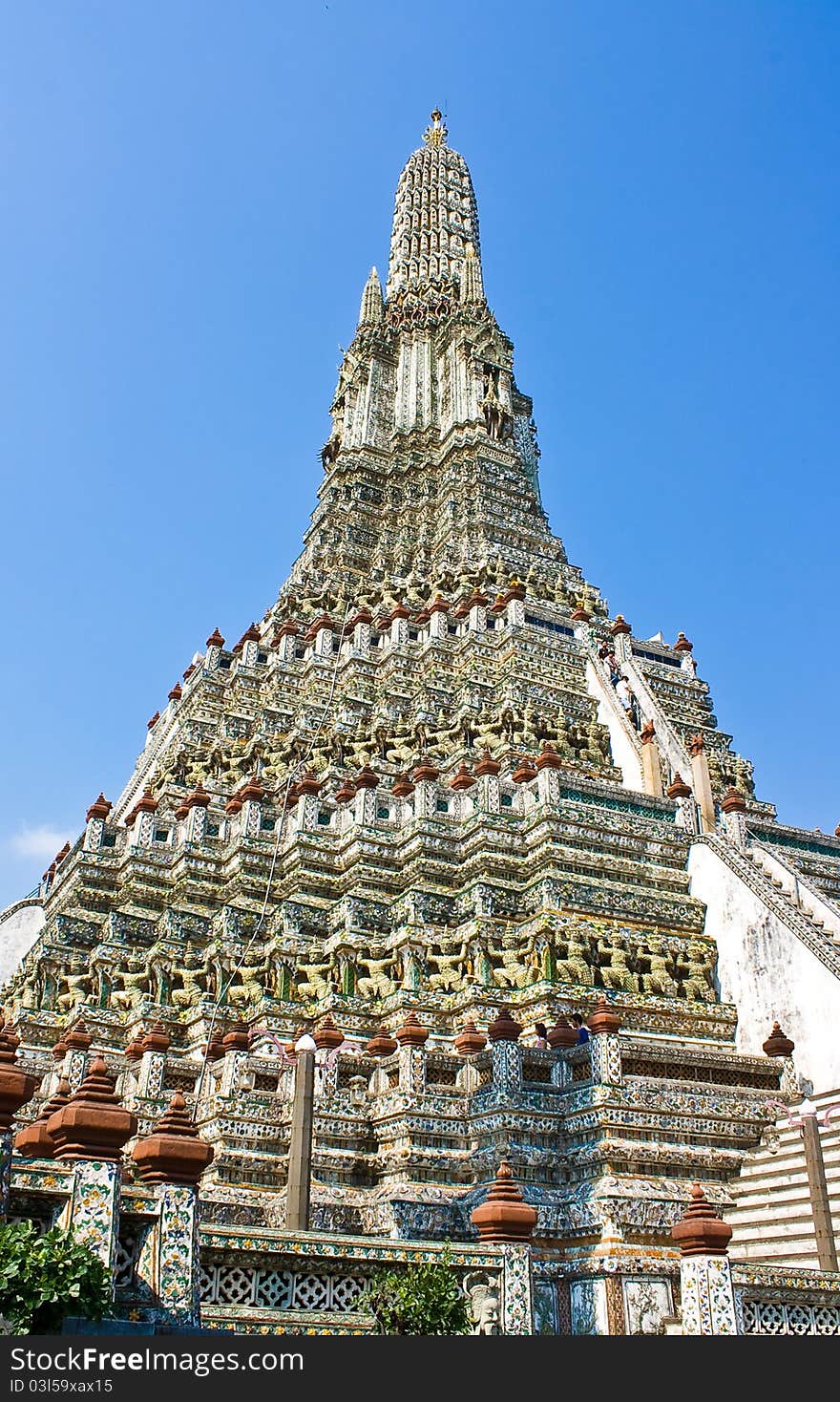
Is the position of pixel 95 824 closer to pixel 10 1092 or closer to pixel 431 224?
pixel 10 1092

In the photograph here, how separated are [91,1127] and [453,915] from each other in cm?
1308

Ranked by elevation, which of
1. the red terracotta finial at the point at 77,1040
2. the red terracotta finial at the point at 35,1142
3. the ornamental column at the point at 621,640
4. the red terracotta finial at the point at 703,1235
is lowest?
the red terracotta finial at the point at 703,1235

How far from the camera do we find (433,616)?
30109 millimetres

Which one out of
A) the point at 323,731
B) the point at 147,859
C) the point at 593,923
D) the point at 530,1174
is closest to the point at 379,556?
the point at 323,731

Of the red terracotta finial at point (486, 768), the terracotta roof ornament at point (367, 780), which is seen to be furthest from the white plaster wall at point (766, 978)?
the terracotta roof ornament at point (367, 780)

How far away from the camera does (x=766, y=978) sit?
18.4 meters

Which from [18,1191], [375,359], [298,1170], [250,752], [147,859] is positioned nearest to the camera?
[18,1191]

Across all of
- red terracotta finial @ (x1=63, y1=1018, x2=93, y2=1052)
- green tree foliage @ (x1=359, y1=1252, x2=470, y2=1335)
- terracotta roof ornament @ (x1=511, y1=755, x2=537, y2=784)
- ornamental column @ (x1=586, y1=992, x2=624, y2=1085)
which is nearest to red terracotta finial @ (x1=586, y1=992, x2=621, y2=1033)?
ornamental column @ (x1=586, y1=992, x2=624, y2=1085)

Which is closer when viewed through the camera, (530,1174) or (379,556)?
(530,1174)

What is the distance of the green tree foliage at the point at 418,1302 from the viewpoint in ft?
28.1

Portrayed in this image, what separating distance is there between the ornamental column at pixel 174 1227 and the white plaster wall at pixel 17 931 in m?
19.7

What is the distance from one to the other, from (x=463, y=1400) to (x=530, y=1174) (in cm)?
738

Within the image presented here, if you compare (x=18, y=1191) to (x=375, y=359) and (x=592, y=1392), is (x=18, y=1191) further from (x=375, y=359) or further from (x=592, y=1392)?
(x=375, y=359)

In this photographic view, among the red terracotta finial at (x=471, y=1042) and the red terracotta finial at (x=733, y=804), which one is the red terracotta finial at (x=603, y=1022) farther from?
the red terracotta finial at (x=733, y=804)
